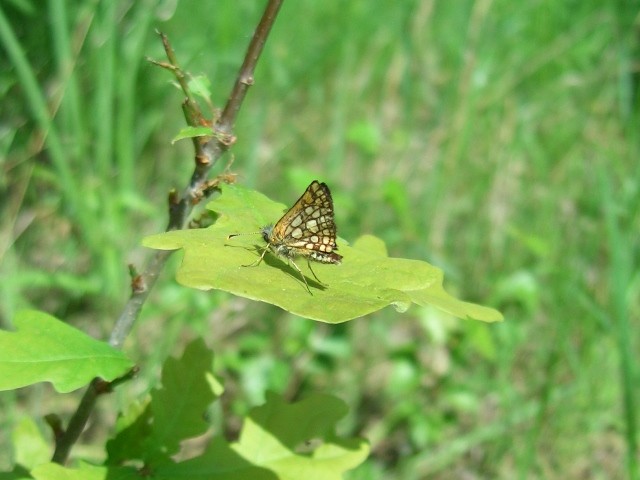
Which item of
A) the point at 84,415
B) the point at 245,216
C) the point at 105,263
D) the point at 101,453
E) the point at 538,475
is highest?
the point at 245,216

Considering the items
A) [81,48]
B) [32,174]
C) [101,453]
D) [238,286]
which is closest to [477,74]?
[81,48]

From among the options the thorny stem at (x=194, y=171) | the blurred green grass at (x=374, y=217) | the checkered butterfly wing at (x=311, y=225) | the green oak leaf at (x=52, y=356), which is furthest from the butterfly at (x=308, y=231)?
the blurred green grass at (x=374, y=217)

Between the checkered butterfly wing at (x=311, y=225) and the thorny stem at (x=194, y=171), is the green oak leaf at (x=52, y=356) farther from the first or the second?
the checkered butterfly wing at (x=311, y=225)

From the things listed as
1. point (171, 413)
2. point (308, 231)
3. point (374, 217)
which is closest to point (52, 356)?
point (171, 413)

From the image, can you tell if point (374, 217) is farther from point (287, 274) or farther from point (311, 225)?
point (287, 274)

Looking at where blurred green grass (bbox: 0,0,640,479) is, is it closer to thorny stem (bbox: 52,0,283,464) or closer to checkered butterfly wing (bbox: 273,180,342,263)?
checkered butterfly wing (bbox: 273,180,342,263)

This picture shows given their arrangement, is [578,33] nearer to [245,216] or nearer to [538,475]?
[538,475]

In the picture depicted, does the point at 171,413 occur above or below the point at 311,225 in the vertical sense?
below
